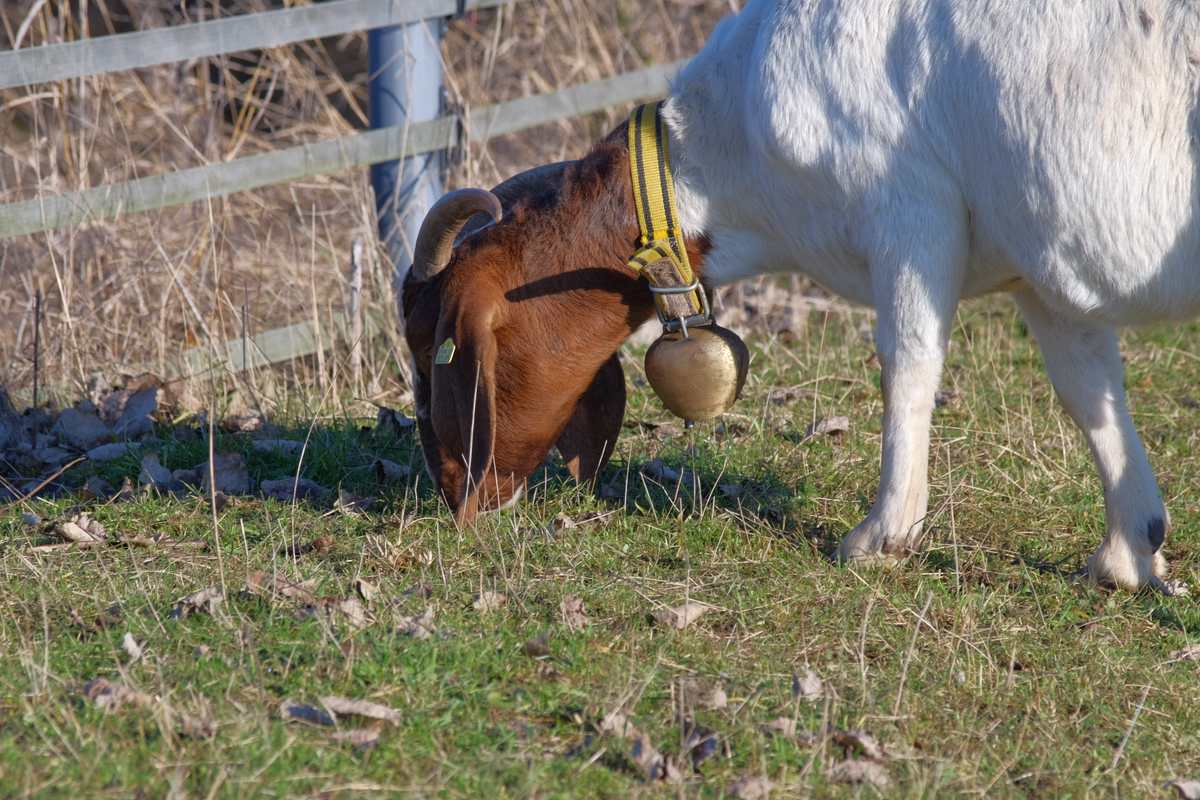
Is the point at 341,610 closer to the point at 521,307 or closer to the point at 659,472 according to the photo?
the point at 521,307

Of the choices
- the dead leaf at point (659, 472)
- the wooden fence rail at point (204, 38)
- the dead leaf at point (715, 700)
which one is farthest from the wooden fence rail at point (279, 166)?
the dead leaf at point (715, 700)

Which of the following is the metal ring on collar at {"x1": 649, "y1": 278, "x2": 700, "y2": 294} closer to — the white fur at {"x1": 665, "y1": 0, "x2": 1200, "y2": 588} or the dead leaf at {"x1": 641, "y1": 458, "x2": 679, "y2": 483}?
the white fur at {"x1": 665, "y1": 0, "x2": 1200, "y2": 588}

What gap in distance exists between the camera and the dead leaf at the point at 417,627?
351 cm

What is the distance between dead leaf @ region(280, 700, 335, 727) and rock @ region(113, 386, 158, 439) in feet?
8.00

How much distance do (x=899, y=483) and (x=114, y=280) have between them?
365 cm

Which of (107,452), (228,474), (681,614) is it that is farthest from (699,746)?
(107,452)

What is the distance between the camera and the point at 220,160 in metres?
7.21

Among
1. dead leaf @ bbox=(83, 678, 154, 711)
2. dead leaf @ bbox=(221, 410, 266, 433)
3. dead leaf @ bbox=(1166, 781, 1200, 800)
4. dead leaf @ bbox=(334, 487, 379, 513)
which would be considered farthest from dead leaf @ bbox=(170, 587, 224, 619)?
dead leaf @ bbox=(1166, 781, 1200, 800)

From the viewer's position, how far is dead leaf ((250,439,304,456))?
507cm

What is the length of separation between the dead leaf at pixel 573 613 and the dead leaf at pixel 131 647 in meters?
1.01

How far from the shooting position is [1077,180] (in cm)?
362

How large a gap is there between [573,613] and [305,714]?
0.82 meters

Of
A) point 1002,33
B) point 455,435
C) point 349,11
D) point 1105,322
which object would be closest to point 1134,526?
point 1105,322

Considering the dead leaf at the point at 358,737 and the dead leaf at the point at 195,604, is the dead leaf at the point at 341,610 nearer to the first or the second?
the dead leaf at the point at 195,604
